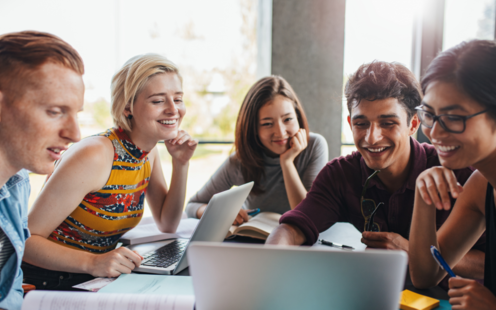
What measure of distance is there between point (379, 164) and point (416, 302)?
650 millimetres

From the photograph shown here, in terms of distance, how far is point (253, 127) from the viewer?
2.21 metres

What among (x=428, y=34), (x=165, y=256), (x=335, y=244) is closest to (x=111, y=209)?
(x=165, y=256)

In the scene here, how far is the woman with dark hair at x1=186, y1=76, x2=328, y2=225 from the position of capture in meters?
2.14

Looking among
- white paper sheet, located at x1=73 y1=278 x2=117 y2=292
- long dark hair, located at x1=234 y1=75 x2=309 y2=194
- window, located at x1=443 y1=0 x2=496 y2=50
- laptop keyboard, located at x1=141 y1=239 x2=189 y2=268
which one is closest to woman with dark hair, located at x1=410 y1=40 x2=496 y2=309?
laptop keyboard, located at x1=141 y1=239 x2=189 y2=268

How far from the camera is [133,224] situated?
5.33ft

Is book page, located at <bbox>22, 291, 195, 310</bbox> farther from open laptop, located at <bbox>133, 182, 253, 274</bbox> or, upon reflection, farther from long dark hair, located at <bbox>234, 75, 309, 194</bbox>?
long dark hair, located at <bbox>234, 75, 309, 194</bbox>

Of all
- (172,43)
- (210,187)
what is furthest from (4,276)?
(172,43)

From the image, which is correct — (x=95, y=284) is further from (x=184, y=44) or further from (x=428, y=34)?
(x=184, y=44)

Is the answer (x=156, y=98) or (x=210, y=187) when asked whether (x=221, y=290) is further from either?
(x=210, y=187)

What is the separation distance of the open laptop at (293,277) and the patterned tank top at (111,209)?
0.92 meters

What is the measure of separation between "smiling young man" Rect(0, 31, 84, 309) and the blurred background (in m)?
0.17

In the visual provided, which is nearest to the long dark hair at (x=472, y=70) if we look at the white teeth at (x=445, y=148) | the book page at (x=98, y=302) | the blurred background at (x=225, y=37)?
the white teeth at (x=445, y=148)

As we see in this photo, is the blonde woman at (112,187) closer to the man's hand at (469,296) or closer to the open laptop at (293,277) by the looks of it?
the open laptop at (293,277)

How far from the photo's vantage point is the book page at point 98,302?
0.74 meters
